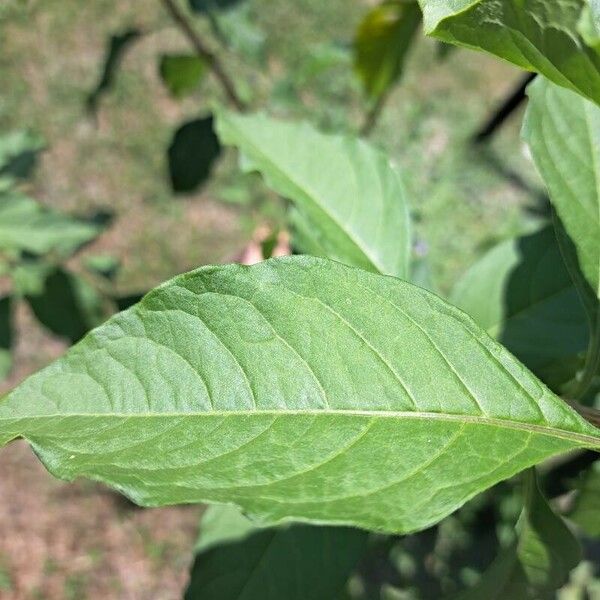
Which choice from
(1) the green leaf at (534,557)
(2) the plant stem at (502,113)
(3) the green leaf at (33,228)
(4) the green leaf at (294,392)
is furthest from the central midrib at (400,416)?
(2) the plant stem at (502,113)

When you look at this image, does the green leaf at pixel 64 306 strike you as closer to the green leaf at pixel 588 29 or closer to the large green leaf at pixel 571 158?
the large green leaf at pixel 571 158

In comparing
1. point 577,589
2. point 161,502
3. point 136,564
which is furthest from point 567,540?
point 136,564

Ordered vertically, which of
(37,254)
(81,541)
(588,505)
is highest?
(588,505)

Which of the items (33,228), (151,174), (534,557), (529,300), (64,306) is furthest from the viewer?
(151,174)

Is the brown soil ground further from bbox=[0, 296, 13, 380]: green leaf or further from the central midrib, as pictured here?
the central midrib

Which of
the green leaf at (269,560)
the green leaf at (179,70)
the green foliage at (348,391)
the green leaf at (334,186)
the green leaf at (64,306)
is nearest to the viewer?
the green foliage at (348,391)

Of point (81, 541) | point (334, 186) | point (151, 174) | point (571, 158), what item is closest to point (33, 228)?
point (334, 186)

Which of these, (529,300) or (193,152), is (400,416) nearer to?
(529,300)
